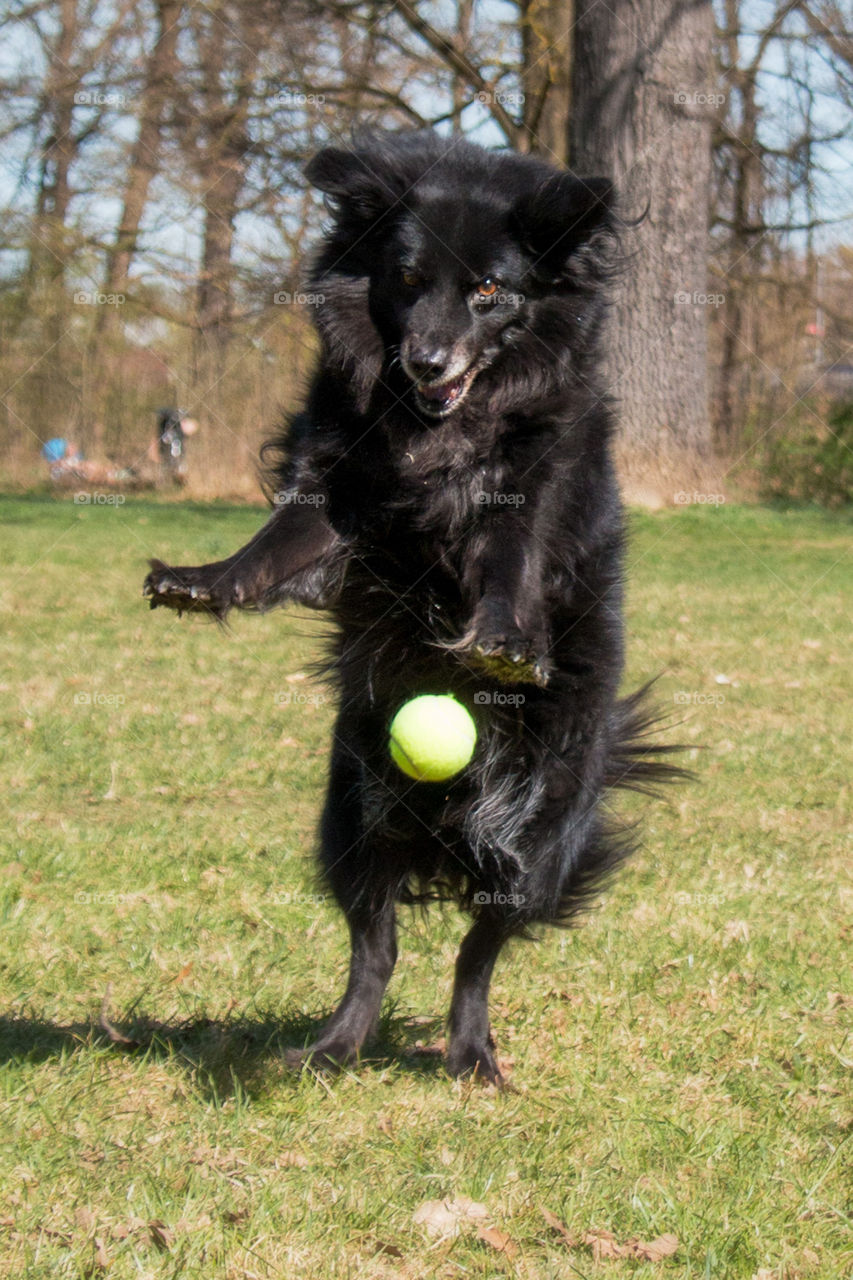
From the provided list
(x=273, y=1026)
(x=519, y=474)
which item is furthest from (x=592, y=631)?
(x=273, y=1026)

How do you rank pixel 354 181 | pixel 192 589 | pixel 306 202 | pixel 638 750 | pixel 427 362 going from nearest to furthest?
pixel 192 589 < pixel 427 362 < pixel 354 181 < pixel 638 750 < pixel 306 202

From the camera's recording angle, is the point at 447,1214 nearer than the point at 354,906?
Yes

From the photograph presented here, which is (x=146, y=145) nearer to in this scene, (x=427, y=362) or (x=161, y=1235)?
(x=427, y=362)

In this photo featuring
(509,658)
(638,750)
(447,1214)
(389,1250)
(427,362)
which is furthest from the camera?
(638,750)

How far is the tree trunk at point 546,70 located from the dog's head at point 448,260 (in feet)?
39.0

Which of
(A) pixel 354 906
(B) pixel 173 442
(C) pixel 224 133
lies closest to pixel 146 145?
(C) pixel 224 133

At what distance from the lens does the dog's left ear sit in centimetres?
321

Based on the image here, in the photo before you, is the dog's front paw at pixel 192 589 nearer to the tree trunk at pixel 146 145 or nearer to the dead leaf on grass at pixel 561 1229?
the dead leaf on grass at pixel 561 1229

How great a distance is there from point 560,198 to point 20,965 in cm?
254

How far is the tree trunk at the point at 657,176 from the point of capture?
12.9m

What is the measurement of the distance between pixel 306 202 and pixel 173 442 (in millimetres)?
7114

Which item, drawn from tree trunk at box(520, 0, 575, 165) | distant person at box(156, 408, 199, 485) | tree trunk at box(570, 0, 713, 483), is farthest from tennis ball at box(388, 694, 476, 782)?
distant person at box(156, 408, 199, 485)

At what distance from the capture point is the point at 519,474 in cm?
315

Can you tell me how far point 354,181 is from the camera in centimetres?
331
